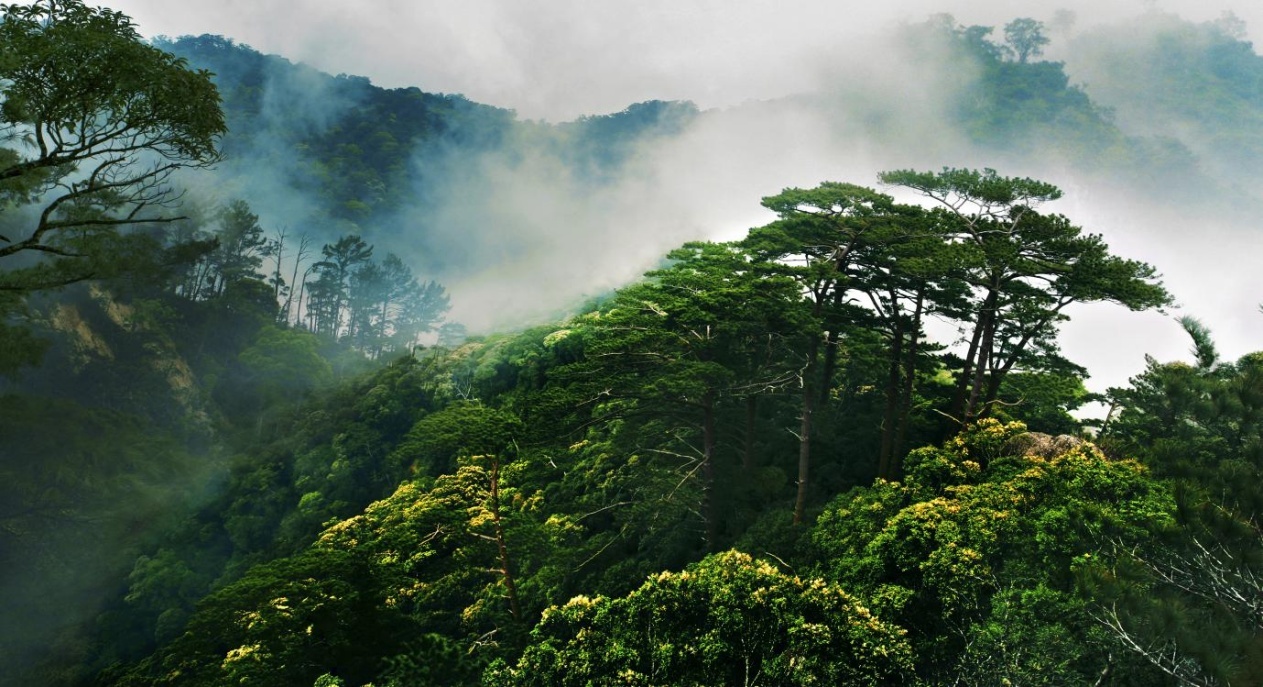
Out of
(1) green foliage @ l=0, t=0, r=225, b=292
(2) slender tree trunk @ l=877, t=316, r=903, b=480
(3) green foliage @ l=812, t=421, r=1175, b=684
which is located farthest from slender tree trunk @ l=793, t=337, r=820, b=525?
(1) green foliage @ l=0, t=0, r=225, b=292

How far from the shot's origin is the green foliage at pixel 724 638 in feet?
37.3

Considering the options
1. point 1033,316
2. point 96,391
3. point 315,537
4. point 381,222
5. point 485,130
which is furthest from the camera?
point 485,130

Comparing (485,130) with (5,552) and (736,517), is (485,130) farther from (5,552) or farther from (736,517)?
(736,517)

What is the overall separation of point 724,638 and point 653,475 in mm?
8191

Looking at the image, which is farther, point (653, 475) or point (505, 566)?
point (653, 475)

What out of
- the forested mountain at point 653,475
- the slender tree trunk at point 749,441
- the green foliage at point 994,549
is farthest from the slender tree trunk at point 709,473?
the green foliage at point 994,549

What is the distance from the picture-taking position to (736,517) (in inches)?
803

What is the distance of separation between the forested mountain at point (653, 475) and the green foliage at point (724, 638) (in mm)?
58

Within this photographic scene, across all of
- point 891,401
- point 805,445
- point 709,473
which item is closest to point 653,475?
point 709,473

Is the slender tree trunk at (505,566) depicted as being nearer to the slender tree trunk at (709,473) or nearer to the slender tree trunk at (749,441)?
the slender tree trunk at (709,473)

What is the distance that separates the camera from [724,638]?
472 inches

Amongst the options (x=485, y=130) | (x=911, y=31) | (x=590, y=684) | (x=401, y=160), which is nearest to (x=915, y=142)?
(x=911, y=31)

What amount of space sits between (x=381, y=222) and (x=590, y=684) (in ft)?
331

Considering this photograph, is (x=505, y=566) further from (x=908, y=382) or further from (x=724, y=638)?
(x=908, y=382)
